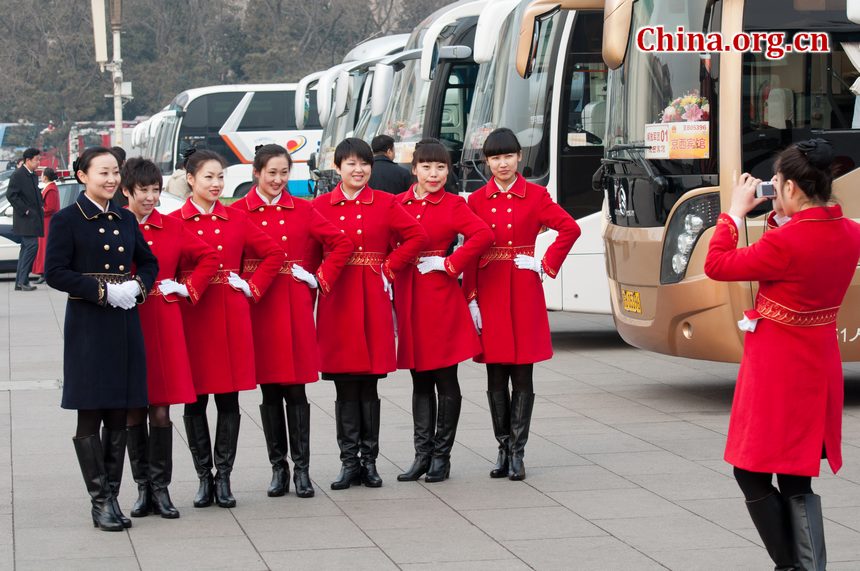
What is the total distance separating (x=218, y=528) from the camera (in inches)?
258

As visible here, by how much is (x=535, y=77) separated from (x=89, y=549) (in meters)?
8.01

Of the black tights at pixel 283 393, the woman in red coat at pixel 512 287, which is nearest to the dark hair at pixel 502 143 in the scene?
the woman in red coat at pixel 512 287

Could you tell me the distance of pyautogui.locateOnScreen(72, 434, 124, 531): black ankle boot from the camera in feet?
21.2

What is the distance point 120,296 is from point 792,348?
9.24 ft

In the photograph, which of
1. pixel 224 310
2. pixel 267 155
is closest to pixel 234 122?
pixel 267 155

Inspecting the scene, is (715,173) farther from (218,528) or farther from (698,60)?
(218,528)

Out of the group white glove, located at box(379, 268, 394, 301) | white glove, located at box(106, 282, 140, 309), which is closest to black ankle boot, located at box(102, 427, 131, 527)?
white glove, located at box(106, 282, 140, 309)

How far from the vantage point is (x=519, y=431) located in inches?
299

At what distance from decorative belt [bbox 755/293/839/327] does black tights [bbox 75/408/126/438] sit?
113 inches

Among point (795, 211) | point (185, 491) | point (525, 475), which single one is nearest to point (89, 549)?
point (185, 491)

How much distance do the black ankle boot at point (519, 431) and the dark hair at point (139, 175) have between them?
211cm

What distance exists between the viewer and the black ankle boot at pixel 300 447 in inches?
283

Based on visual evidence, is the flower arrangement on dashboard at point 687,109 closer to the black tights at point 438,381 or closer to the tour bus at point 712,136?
the tour bus at point 712,136

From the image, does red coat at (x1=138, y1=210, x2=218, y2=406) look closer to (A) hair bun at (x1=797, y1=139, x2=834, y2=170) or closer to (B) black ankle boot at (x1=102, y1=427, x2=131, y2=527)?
(B) black ankle boot at (x1=102, y1=427, x2=131, y2=527)
